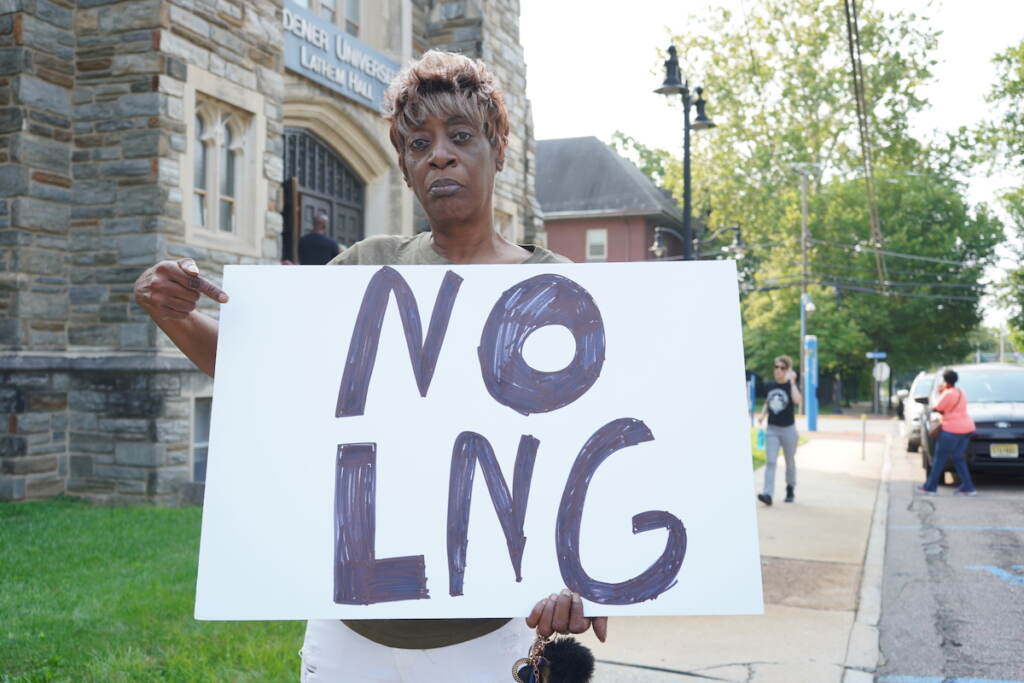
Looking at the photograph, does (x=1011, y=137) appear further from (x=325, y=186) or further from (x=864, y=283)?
(x=325, y=186)

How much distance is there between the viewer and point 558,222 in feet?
135

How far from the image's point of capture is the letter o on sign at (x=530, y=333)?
6.50 ft

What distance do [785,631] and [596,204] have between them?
3565 centimetres

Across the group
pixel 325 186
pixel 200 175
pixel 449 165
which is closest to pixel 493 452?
pixel 449 165

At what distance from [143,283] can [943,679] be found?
15.6 feet

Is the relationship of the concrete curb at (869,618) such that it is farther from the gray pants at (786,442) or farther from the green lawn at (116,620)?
the green lawn at (116,620)

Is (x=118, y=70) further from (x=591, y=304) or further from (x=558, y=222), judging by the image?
(x=558, y=222)

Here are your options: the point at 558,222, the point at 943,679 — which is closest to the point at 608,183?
the point at 558,222

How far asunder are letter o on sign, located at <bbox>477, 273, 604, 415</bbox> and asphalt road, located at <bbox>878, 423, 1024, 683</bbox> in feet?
12.7

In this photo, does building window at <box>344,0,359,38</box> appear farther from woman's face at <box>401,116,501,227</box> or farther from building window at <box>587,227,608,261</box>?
building window at <box>587,227,608,261</box>

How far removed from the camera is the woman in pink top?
12156mm

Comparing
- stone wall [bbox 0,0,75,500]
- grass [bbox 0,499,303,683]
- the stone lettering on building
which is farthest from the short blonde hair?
the stone lettering on building

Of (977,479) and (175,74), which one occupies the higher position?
(175,74)

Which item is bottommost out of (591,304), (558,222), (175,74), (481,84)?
(591,304)
